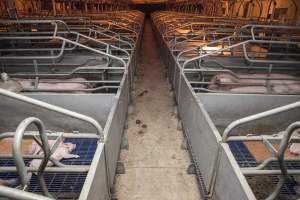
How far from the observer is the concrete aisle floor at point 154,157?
2.27 meters

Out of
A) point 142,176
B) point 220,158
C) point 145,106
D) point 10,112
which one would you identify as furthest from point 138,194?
point 145,106

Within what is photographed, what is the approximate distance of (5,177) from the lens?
208cm

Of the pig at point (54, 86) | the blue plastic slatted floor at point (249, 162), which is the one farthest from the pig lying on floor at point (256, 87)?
the pig at point (54, 86)

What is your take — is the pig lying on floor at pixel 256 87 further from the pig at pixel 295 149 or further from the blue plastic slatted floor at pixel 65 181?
the blue plastic slatted floor at pixel 65 181

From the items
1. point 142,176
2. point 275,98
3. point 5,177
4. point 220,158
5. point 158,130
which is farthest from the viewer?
point 158,130

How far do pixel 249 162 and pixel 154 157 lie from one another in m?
1.03

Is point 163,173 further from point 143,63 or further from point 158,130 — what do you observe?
point 143,63

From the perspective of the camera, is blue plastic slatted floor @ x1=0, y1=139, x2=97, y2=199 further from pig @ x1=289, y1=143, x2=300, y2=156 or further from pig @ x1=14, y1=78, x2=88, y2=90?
pig @ x1=289, y1=143, x2=300, y2=156

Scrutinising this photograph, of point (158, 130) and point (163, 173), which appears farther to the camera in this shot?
point (158, 130)

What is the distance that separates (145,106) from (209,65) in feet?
4.15

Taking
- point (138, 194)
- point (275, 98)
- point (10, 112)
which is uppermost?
point (275, 98)

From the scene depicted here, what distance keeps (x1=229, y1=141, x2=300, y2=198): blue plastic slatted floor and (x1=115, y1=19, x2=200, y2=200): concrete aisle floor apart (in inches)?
19.3

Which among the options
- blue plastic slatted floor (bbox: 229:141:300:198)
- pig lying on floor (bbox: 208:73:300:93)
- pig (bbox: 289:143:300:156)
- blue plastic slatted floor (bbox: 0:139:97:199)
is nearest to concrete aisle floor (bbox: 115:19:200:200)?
blue plastic slatted floor (bbox: 0:139:97:199)

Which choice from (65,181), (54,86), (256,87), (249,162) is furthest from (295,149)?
(54,86)
